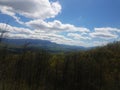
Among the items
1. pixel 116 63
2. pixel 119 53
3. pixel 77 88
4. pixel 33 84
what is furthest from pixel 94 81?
pixel 119 53

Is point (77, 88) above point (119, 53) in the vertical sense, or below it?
below

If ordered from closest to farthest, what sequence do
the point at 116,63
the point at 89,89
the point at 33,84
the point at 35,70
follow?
the point at 33,84
the point at 35,70
the point at 89,89
the point at 116,63

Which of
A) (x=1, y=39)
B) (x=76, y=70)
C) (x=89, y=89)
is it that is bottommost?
(x=89, y=89)

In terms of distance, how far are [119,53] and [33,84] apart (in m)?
21.8

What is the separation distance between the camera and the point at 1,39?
623 cm

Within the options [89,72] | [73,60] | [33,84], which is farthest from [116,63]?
[33,84]

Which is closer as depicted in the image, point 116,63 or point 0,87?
point 0,87

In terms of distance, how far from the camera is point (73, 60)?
12.1 m

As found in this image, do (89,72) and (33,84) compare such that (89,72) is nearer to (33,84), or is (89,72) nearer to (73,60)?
(73,60)

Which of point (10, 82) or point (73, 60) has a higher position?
point (73, 60)

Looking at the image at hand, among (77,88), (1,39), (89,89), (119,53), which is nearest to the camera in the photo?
(1,39)

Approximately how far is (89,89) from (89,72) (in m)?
1.53

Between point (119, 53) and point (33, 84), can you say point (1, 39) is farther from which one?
point (119, 53)

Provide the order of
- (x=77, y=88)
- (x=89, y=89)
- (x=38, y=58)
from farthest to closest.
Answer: (x=89, y=89) < (x=77, y=88) < (x=38, y=58)
